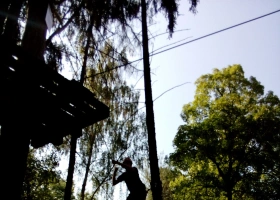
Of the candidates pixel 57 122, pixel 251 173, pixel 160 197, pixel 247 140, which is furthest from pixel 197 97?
pixel 57 122

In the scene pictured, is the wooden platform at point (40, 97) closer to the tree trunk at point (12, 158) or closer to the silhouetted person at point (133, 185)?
the tree trunk at point (12, 158)

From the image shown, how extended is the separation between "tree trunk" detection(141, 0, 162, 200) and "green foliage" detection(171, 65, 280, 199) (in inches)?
344

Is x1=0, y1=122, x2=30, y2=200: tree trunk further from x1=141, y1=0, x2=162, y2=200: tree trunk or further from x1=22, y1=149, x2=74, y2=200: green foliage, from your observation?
x1=22, y1=149, x2=74, y2=200: green foliage

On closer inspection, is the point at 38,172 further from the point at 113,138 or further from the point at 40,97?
the point at 40,97

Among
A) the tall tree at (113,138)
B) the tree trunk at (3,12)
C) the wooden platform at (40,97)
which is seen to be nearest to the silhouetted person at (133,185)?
the wooden platform at (40,97)

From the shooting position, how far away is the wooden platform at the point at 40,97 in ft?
9.66

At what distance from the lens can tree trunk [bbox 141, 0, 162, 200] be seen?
209 inches

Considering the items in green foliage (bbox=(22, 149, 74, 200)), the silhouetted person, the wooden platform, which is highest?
green foliage (bbox=(22, 149, 74, 200))

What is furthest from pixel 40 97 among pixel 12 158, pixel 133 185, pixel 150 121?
pixel 150 121

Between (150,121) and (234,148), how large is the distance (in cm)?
995

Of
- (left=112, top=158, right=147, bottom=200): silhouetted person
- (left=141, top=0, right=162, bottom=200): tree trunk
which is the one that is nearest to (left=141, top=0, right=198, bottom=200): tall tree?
(left=141, top=0, right=162, bottom=200): tree trunk

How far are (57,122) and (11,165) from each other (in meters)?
0.86

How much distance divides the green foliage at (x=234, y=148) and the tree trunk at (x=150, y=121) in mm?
8725

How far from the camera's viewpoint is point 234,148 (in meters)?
14.3
